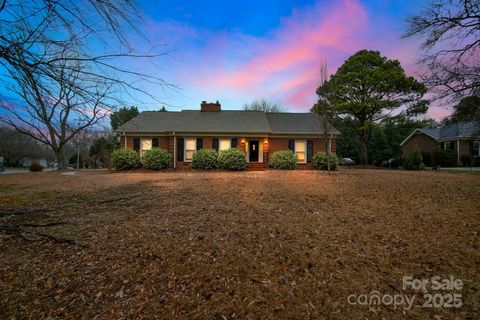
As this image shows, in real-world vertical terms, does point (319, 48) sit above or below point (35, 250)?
above

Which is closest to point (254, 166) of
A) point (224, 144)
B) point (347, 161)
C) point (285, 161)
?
point (285, 161)

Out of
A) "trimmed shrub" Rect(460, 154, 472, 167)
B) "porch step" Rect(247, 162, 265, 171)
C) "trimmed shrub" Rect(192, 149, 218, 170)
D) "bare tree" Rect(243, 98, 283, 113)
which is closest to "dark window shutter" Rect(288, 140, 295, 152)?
"porch step" Rect(247, 162, 265, 171)

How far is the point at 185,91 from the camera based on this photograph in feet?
11.1

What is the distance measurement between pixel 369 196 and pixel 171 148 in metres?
14.3

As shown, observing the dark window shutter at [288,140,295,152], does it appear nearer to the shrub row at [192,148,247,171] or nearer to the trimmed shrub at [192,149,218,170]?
the shrub row at [192,148,247,171]

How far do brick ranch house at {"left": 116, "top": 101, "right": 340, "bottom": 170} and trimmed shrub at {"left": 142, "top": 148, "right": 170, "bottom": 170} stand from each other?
1.53 m

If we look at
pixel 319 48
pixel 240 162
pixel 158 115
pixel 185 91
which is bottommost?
pixel 240 162

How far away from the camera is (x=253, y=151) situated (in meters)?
18.8

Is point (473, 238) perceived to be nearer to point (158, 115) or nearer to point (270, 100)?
point (158, 115)

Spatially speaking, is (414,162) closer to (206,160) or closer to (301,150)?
(301,150)

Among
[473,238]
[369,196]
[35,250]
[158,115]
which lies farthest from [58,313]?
[158,115]

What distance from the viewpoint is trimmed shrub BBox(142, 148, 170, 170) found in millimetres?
15742

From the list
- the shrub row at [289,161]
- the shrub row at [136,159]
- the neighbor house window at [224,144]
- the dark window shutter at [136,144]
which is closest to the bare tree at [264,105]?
the neighbor house window at [224,144]

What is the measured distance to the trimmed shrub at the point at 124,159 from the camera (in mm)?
15543
